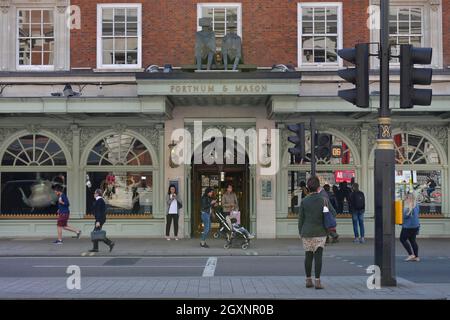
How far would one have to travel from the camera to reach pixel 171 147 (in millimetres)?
20766

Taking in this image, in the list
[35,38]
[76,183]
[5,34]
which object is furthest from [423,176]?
[5,34]

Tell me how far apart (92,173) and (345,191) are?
8.29 metres

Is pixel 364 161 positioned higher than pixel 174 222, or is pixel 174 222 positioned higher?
pixel 364 161

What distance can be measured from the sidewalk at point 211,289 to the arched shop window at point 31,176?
9961 mm

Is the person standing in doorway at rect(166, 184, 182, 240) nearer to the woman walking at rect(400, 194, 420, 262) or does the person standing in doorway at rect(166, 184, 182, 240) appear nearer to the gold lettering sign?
the gold lettering sign

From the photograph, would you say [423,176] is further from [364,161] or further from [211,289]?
[211,289]

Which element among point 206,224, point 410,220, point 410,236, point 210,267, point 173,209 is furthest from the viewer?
point 173,209

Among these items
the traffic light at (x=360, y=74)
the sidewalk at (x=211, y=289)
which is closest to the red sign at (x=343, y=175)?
the sidewalk at (x=211, y=289)

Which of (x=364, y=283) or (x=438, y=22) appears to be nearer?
(x=364, y=283)

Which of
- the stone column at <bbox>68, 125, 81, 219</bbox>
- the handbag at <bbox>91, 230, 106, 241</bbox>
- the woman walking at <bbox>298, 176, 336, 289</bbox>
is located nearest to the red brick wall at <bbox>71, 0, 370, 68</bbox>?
the stone column at <bbox>68, 125, 81, 219</bbox>

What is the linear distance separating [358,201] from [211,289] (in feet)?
33.9

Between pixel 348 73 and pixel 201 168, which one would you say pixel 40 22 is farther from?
pixel 348 73

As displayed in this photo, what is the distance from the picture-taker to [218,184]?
21859mm

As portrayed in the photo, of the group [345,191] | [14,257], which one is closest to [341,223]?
[345,191]
